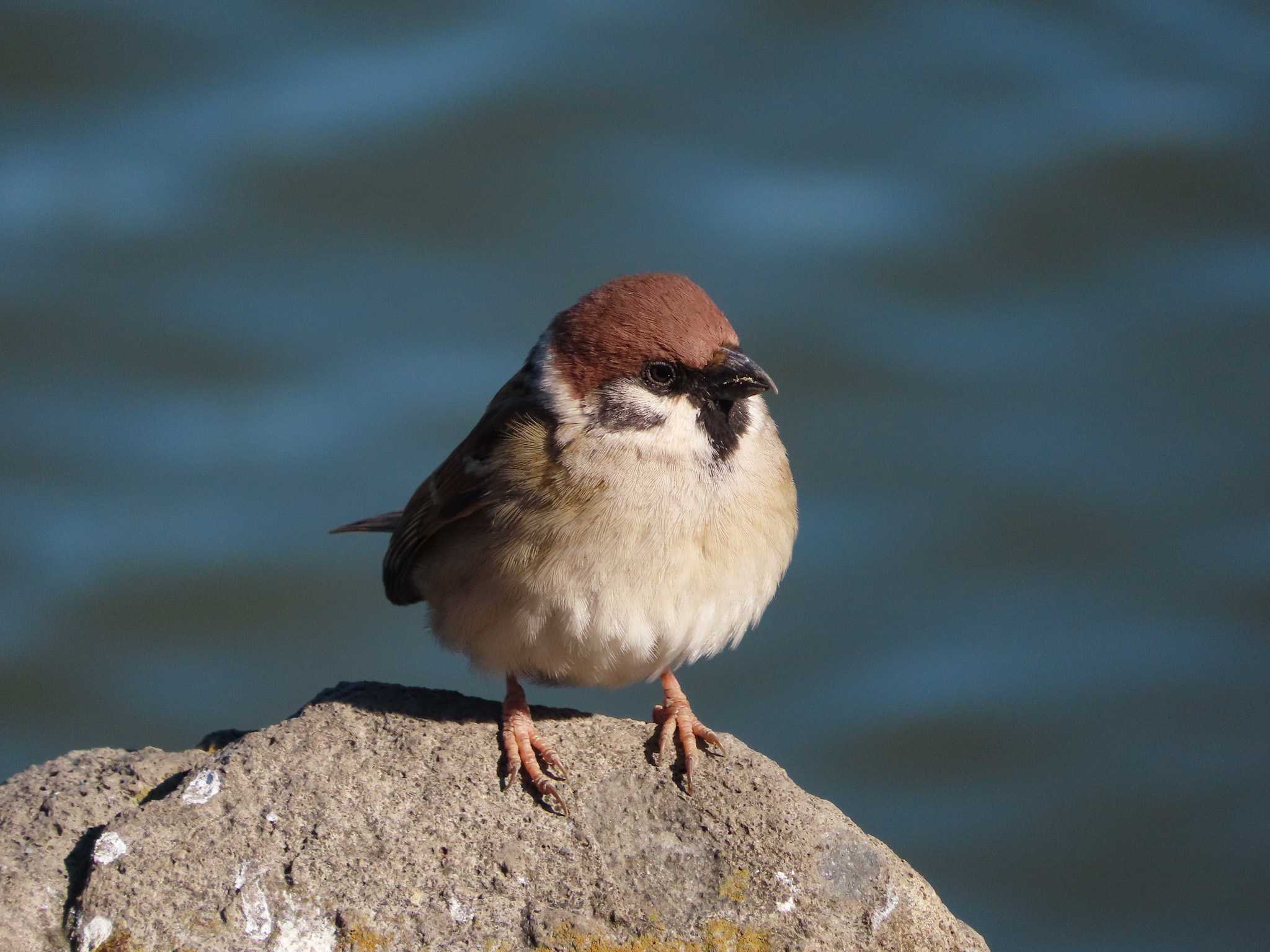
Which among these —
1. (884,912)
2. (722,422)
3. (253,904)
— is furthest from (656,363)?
(253,904)

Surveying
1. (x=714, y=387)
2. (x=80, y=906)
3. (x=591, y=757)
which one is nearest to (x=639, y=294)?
(x=714, y=387)

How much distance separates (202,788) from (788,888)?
140 centimetres

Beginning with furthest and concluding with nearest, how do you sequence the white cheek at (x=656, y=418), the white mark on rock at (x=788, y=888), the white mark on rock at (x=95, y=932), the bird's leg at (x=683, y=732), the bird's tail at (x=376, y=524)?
the bird's tail at (x=376, y=524)
the white cheek at (x=656, y=418)
the bird's leg at (x=683, y=732)
the white mark on rock at (x=788, y=888)
the white mark on rock at (x=95, y=932)

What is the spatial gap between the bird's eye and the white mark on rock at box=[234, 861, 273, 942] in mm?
1603

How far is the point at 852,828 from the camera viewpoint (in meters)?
3.70

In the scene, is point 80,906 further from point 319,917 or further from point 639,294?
point 639,294

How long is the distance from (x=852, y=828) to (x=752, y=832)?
274mm

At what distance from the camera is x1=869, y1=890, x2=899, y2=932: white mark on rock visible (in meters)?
3.41

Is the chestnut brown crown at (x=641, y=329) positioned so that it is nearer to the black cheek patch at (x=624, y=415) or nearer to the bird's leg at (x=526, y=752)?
the black cheek patch at (x=624, y=415)

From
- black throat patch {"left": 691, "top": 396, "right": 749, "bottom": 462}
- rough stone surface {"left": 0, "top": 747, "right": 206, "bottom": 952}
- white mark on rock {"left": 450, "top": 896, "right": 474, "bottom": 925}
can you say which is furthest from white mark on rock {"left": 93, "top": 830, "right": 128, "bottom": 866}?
black throat patch {"left": 691, "top": 396, "right": 749, "bottom": 462}

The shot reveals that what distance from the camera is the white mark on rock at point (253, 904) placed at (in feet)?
10.2

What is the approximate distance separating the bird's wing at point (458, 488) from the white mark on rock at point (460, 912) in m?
1.22

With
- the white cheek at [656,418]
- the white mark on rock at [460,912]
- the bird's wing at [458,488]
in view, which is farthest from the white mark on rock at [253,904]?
the white cheek at [656,418]

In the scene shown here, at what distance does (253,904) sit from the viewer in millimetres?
3172
